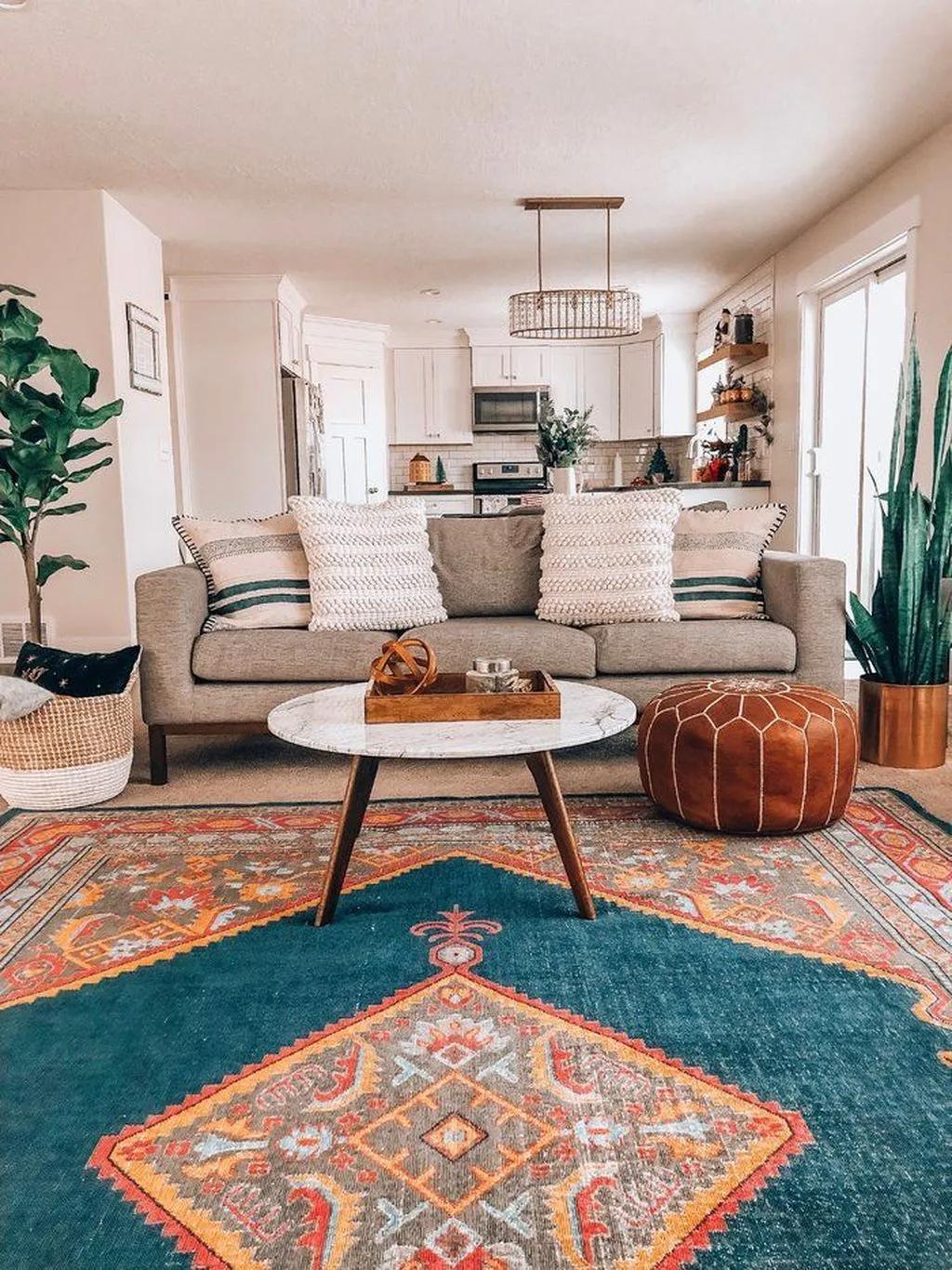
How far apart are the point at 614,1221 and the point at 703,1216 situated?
11 centimetres

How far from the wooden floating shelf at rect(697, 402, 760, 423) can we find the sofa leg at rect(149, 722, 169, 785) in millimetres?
5268

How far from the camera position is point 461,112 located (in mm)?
4164

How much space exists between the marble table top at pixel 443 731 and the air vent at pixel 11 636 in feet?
12.1

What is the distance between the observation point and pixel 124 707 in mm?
2947

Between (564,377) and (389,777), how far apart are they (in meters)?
7.10

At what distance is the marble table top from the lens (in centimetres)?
190

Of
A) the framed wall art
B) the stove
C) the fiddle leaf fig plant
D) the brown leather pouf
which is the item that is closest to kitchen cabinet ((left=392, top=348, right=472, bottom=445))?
the stove

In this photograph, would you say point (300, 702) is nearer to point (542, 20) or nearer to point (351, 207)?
point (542, 20)

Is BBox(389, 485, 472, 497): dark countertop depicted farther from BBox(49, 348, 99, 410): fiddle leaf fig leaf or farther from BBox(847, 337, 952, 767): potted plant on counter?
BBox(847, 337, 952, 767): potted plant on counter

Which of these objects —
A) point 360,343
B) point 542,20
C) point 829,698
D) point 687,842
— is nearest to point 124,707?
point 687,842

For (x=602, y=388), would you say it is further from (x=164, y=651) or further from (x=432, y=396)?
(x=164, y=651)

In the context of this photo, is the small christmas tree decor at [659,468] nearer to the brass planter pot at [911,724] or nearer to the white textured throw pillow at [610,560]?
the white textured throw pillow at [610,560]

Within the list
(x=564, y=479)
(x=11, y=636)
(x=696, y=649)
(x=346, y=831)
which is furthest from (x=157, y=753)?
(x=564, y=479)

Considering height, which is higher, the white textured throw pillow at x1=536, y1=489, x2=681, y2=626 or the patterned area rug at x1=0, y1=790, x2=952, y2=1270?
the white textured throw pillow at x1=536, y1=489, x2=681, y2=626
